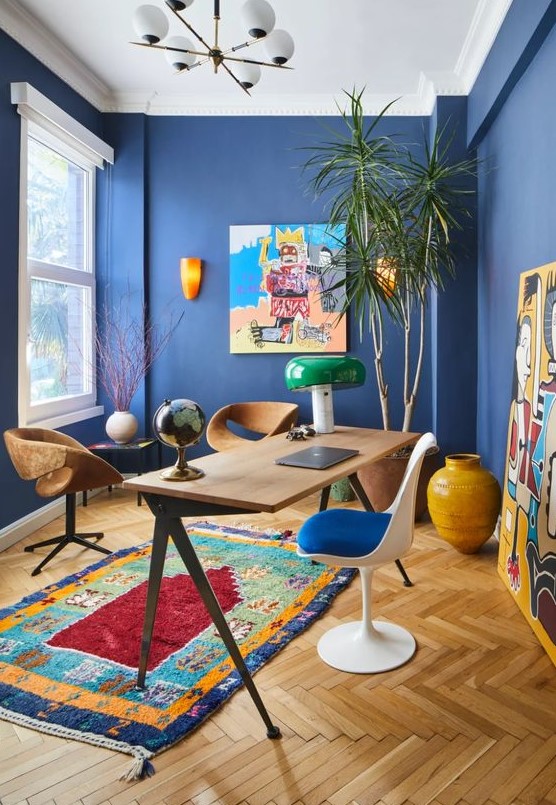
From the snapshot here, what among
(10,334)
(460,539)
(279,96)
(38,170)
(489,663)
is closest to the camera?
(489,663)

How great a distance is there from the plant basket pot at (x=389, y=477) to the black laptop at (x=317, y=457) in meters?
1.51

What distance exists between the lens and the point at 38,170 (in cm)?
428

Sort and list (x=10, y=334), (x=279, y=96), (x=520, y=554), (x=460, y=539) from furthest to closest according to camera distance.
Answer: (x=279, y=96), (x=10, y=334), (x=460, y=539), (x=520, y=554)

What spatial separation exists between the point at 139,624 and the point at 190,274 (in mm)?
3057

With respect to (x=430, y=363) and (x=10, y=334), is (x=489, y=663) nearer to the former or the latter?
(x=430, y=363)

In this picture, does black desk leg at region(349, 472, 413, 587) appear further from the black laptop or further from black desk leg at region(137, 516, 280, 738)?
black desk leg at region(137, 516, 280, 738)

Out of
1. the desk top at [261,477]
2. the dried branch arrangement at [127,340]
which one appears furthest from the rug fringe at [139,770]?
the dried branch arrangement at [127,340]

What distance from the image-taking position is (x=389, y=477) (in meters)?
4.00

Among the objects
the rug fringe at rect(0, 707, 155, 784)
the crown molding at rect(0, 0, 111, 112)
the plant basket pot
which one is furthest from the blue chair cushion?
the crown molding at rect(0, 0, 111, 112)

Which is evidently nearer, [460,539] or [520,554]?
[520,554]

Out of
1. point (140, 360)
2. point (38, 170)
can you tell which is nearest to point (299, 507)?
point (140, 360)

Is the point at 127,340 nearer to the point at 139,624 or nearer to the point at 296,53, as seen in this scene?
the point at 296,53

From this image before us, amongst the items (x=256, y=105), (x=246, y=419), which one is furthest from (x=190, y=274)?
(x=256, y=105)

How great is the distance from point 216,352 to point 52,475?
6.27 feet
